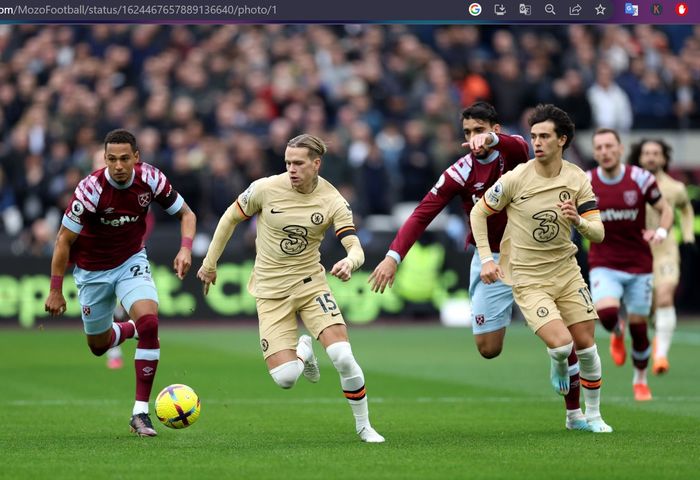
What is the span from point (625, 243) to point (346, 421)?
13.1ft

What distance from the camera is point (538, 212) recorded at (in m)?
11.2

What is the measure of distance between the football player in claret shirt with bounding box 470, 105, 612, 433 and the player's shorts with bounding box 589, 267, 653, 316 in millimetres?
3158

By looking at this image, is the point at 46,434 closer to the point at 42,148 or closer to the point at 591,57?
the point at 42,148

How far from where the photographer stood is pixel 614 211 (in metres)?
14.6

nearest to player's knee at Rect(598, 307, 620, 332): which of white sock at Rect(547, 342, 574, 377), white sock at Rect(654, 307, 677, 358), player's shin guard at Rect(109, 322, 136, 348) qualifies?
white sock at Rect(654, 307, 677, 358)

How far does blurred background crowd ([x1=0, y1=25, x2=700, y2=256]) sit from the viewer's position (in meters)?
25.0

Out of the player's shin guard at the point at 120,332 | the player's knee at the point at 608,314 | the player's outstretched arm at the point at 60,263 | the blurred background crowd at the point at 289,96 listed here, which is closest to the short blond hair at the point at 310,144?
the player's outstretched arm at the point at 60,263

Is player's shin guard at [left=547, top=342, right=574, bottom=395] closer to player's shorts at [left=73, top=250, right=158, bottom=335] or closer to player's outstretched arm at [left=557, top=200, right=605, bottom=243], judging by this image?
player's outstretched arm at [left=557, top=200, right=605, bottom=243]

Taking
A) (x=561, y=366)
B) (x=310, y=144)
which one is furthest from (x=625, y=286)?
(x=310, y=144)

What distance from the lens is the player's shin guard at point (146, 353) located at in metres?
11.7

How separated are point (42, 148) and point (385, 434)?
15.2 m

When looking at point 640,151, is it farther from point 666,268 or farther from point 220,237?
point 220,237

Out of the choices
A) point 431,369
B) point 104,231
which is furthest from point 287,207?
point 431,369

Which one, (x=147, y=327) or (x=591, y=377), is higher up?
(x=147, y=327)
